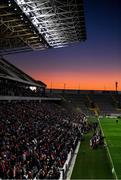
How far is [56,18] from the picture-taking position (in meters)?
37.1

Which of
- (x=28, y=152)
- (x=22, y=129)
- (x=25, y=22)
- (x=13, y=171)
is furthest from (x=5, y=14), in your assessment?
(x=13, y=171)

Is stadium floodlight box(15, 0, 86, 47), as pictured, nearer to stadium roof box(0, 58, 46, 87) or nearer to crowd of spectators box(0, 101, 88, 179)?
stadium roof box(0, 58, 46, 87)

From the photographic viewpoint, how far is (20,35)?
133 feet

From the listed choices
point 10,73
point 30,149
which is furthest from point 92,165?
point 10,73

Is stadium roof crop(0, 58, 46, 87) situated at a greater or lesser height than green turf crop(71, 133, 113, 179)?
greater

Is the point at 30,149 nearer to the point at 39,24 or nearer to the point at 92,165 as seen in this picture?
the point at 92,165

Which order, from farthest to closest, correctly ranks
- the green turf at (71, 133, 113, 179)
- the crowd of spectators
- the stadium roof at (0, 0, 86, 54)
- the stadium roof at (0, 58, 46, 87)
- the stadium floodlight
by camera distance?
the stadium roof at (0, 58, 46, 87) < the stadium floodlight < the stadium roof at (0, 0, 86, 54) < the green turf at (71, 133, 113, 179) < the crowd of spectators

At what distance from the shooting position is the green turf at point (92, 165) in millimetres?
22516

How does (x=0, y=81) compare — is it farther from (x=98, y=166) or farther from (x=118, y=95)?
(x=118, y=95)

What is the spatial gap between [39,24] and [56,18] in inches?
82.5

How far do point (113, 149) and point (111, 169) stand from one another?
787 centimetres

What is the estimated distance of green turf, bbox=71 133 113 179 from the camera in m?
22.5

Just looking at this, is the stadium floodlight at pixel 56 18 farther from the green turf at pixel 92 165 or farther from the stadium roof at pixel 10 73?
the green turf at pixel 92 165

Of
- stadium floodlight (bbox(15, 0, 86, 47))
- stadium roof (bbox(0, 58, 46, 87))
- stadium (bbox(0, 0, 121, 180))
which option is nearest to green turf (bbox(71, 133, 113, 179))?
stadium (bbox(0, 0, 121, 180))
